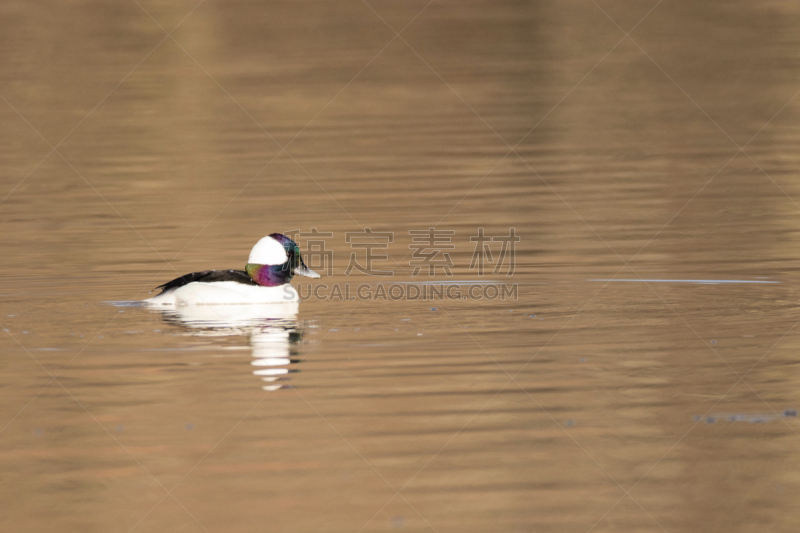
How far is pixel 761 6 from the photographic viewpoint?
4034 centimetres

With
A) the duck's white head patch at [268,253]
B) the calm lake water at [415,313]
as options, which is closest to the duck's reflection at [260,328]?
the calm lake water at [415,313]

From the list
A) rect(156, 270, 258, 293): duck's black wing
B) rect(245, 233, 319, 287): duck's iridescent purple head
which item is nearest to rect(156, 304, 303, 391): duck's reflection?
rect(156, 270, 258, 293): duck's black wing

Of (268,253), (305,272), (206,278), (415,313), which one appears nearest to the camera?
(415,313)

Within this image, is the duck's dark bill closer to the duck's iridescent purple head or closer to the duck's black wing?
the duck's iridescent purple head

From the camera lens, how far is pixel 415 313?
10.9m

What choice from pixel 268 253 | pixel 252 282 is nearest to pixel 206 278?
pixel 252 282

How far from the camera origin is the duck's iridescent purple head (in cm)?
1229

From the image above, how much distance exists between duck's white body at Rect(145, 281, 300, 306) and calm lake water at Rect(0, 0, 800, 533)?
0.18 meters

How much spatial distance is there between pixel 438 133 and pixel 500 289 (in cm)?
1129

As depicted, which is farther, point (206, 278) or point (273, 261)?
point (273, 261)

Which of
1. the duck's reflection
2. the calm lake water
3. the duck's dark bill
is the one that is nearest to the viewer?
the calm lake water

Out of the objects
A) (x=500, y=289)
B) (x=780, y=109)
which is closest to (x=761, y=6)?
(x=780, y=109)

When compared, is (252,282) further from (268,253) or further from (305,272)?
(305,272)

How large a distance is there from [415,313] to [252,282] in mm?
1959
